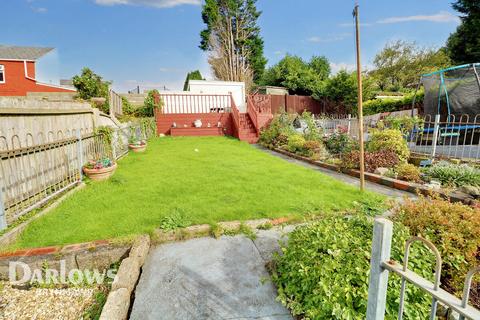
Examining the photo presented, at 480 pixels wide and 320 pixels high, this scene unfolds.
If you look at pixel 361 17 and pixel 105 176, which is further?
pixel 105 176

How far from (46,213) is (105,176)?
1.73 metres

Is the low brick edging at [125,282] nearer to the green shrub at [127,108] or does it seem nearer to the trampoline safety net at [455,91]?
the trampoline safety net at [455,91]

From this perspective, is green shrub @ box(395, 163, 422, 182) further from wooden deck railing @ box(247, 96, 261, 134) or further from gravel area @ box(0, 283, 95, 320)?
wooden deck railing @ box(247, 96, 261, 134)

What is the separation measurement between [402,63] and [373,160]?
102 ft

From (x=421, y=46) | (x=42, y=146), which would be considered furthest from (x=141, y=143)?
(x=421, y=46)

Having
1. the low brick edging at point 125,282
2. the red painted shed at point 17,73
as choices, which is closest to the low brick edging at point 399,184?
the low brick edging at point 125,282

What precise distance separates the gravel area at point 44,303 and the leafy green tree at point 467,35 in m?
22.0

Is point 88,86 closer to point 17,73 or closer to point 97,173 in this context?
point 97,173

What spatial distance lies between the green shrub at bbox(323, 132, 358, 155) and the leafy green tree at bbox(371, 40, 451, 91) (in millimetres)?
24362

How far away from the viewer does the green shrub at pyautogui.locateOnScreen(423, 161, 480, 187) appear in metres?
4.59

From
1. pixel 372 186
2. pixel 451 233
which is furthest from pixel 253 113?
pixel 451 233

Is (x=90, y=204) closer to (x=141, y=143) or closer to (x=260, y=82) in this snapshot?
(x=141, y=143)

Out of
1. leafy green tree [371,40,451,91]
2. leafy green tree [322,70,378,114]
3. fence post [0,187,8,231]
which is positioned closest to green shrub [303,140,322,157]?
fence post [0,187,8,231]

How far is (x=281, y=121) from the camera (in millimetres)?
10969
